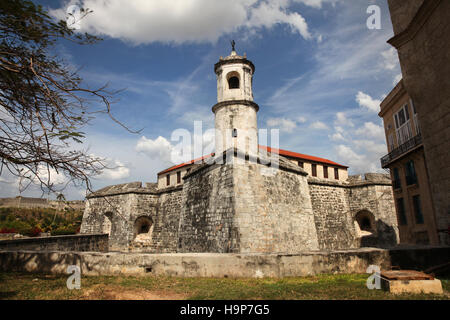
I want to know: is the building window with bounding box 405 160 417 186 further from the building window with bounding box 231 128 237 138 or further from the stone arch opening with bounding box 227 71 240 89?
the stone arch opening with bounding box 227 71 240 89

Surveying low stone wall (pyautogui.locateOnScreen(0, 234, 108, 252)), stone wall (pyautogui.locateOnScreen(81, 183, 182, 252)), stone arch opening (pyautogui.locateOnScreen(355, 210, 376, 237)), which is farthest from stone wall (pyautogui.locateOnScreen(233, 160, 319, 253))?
low stone wall (pyautogui.locateOnScreen(0, 234, 108, 252))

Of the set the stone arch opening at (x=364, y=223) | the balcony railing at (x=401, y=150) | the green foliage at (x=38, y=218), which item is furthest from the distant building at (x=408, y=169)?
the green foliage at (x=38, y=218)

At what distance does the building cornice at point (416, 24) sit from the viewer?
6789 mm

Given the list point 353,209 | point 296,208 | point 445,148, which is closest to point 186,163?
point 296,208

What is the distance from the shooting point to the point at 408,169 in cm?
1375

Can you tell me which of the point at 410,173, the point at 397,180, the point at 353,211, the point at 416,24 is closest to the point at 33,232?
the point at 353,211

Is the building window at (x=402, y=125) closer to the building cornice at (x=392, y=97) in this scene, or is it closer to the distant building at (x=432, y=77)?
the building cornice at (x=392, y=97)

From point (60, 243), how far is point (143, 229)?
8.65m

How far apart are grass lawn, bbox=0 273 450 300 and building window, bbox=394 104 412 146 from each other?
11077 mm

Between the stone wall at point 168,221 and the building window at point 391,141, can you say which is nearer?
the building window at point 391,141

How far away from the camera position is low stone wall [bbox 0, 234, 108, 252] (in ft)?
34.8

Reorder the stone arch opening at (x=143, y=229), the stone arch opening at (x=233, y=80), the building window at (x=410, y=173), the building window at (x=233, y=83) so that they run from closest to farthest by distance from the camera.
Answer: the building window at (x=410, y=173), the stone arch opening at (x=233, y=80), the building window at (x=233, y=83), the stone arch opening at (x=143, y=229)

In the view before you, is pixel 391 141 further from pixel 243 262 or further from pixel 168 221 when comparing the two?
pixel 168 221

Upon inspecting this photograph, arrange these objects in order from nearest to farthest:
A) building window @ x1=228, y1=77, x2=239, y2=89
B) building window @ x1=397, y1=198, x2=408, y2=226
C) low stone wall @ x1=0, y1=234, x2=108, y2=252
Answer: low stone wall @ x1=0, y1=234, x2=108, y2=252 < building window @ x1=397, y1=198, x2=408, y2=226 < building window @ x1=228, y1=77, x2=239, y2=89
